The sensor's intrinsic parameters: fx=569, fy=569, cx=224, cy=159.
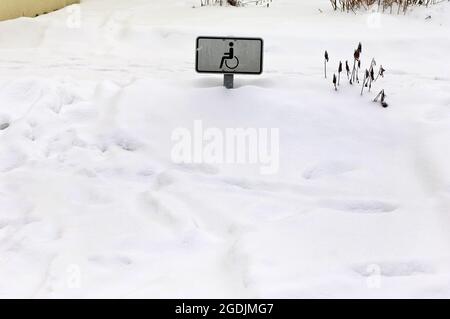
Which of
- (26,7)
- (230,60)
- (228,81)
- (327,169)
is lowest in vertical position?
(26,7)

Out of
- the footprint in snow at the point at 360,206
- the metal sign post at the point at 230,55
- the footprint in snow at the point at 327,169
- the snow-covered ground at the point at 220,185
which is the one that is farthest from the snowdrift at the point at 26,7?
the footprint in snow at the point at 360,206

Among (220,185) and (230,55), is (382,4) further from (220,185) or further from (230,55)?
(220,185)

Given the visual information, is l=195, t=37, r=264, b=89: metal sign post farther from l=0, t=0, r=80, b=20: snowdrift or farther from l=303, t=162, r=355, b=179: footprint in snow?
l=0, t=0, r=80, b=20: snowdrift

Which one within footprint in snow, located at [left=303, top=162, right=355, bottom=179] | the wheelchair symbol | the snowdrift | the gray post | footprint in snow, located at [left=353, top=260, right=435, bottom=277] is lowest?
the snowdrift

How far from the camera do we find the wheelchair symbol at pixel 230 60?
10.3ft


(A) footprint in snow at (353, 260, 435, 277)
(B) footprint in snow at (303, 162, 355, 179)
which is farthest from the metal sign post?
(A) footprint in snow at (353, 260, 435, 277)

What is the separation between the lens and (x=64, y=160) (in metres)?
2.89

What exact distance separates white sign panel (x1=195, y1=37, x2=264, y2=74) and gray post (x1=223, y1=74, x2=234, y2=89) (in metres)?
0.17

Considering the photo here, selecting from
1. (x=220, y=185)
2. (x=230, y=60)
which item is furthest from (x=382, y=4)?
(x=220, y=185)

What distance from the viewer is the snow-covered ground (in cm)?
202

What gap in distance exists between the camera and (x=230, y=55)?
3.14 meters

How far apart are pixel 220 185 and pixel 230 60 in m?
0.83

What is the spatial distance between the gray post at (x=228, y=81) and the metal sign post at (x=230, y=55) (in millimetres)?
162

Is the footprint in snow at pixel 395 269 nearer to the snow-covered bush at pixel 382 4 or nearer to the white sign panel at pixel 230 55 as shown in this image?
the white sign panel at pixel 230 55
